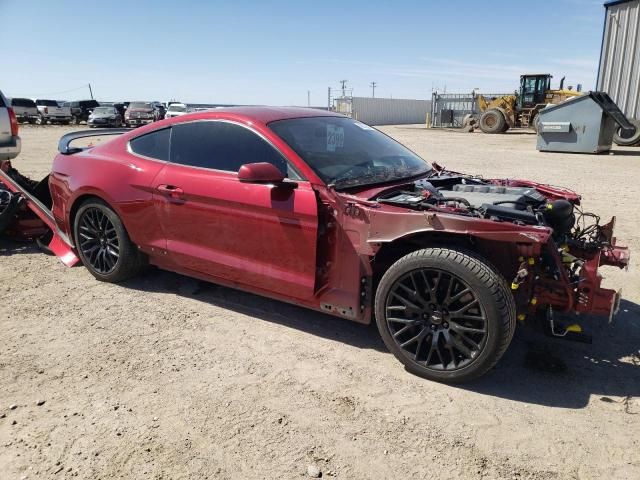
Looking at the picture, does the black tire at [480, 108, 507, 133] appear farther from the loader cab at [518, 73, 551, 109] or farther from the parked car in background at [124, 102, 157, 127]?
the parked car in background at [124, 102, 157, 127]

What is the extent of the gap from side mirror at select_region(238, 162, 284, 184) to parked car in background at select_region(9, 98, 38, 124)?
37.2 meters

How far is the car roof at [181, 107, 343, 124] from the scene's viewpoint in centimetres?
388

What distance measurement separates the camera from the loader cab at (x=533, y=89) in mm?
25578

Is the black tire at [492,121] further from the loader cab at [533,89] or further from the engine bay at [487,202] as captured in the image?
the engine bay at [487,202]

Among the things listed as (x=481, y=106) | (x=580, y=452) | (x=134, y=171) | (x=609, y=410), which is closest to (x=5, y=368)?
(x=134, y=171)

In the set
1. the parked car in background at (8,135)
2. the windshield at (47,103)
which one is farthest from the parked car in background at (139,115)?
the parked car in background at (8,135)

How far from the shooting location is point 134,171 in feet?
14.0

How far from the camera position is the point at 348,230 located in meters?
3.27

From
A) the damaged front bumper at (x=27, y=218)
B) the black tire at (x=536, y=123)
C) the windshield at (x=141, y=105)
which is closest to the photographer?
the damaged front bumper at (x=27, y=218)

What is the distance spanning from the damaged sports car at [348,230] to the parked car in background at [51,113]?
35103mm

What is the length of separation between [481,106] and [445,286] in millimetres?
28645

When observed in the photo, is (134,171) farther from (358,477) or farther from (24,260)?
(358,477)

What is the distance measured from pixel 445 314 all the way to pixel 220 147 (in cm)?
210

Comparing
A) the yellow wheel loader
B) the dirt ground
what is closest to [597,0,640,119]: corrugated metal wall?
the yellow wheel loader
